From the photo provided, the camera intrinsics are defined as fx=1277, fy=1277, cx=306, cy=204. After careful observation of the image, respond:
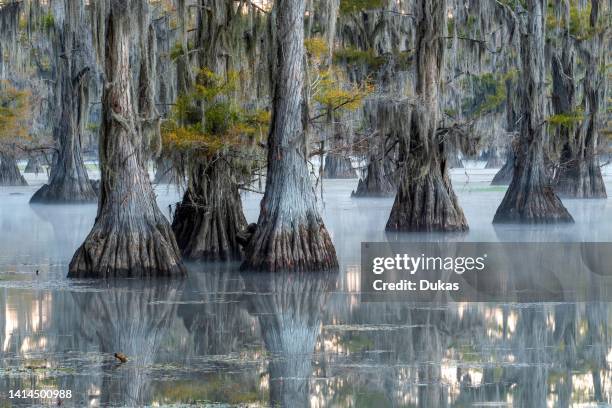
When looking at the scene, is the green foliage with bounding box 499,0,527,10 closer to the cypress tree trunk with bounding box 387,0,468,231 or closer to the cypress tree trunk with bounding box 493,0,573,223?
the cypress tree trunk with bounding box 493,0,573,223

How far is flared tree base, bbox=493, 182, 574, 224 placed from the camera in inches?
1031

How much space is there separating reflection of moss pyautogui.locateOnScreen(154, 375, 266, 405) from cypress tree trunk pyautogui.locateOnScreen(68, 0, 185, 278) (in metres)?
6.96

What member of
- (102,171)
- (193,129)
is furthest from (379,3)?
(102,171)

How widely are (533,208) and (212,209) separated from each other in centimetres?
968

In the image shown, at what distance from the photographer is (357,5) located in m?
26.7

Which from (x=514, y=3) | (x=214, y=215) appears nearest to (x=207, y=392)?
(x=214, y=215)

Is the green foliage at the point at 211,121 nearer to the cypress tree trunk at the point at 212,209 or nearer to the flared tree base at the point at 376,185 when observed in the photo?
the cypress tree trunk at the point at 212,209

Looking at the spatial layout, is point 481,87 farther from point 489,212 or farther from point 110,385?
point 110,385

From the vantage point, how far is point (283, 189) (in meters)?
17.3

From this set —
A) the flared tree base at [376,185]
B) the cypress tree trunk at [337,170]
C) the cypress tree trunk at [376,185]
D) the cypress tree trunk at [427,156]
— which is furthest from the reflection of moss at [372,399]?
the cypress tree trunk at [337,170]

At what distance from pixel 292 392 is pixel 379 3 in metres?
18.5

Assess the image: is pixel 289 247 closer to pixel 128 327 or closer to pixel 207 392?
pixel 128 327

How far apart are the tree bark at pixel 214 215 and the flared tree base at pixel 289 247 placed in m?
1.58

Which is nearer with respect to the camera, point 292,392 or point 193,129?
point 292,392
